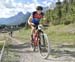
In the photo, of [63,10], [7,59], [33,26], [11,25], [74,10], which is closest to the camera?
[7,59]

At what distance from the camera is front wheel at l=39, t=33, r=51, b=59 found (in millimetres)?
10959

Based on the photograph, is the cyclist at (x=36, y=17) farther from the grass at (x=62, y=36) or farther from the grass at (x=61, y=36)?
the grass at (x=62, y=36)

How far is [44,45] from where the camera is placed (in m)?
11.3

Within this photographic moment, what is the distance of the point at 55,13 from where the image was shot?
174 ft

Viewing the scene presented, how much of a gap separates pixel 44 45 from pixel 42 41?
186 millimetres

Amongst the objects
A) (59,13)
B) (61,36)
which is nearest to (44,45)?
(61,36)

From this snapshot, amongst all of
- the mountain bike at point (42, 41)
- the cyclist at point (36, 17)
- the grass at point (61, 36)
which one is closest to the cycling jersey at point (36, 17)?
the cyclist at point (36, 17)

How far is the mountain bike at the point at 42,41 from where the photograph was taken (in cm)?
Answer: 1105

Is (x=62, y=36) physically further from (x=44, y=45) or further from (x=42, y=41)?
(x=44, y=45)

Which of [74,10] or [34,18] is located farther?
[74,10]

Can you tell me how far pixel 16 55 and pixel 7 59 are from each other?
43.1 inches

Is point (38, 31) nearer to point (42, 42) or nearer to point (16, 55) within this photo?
point (42, 42)

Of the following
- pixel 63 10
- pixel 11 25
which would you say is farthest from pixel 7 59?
pixel 63 10

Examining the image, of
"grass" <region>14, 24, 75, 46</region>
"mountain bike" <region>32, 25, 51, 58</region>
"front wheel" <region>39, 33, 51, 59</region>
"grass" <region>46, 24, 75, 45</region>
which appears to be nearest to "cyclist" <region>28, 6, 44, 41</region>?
"mountain bike" <region>32, 25, 51, 58</region>
